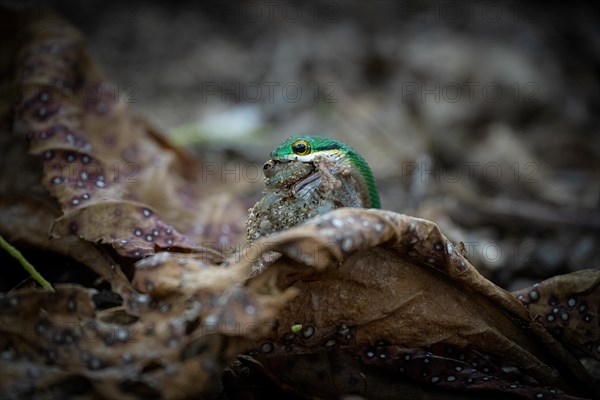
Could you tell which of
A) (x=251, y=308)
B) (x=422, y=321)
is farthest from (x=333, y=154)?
(x=251, y=308)

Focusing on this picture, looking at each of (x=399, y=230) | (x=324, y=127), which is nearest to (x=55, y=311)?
(x=399, y=230)

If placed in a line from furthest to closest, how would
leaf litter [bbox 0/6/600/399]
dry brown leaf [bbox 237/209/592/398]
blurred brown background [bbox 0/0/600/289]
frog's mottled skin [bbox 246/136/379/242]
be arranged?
blurred brown background [bbox 0/0/600/289], frog's mottled skin [bbox 246/136/379/242], dry brown leaf [bbox 237/209/592/398], leaf litter [bbox 0/6/600/399]

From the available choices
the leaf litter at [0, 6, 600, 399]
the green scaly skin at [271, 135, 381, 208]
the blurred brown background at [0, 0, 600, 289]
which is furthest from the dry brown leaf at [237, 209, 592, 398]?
the blurred brown background at [0, 0, 600, 289]

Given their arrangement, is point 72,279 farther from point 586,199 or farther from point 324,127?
point 586,199

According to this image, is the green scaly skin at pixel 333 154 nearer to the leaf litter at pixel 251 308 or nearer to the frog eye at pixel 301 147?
the frog eye at pixel 301 147

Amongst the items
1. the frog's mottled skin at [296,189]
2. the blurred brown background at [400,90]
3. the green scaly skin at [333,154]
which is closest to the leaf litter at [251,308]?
the frog's mottled skin at [296,189]

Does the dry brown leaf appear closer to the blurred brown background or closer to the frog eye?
the frog eye

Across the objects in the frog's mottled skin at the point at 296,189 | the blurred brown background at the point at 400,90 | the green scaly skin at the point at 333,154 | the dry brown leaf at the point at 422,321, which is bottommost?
the dry brown leaf at the point at 422,321
